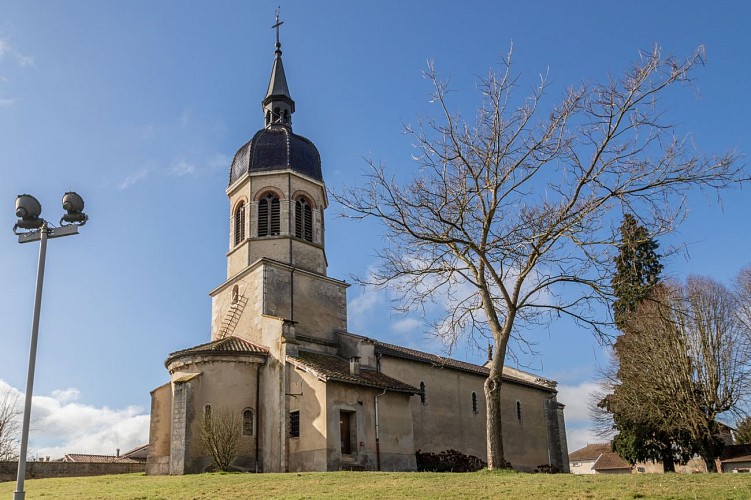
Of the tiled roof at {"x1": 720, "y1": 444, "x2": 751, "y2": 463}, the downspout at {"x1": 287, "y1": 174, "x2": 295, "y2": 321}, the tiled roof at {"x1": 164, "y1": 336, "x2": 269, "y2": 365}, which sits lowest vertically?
the tiled roof at {"x1": 720, "y1": 444, "x2": 751, "y2": 463}

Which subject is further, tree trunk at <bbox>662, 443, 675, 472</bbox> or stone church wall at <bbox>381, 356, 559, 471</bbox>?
tree trunk at <bbox>662, 443, 675, 472</bbox>

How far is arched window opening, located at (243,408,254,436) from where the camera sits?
25.8 m

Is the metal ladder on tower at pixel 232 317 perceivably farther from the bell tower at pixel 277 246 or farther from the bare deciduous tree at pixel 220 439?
the bare deciduous tree at pixel 220 439

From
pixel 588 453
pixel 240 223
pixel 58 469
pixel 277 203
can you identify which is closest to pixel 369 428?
pixel 277 203

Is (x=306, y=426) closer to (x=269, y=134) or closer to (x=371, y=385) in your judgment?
(x=371, y=385)

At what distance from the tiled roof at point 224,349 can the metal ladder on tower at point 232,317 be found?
1618 mm

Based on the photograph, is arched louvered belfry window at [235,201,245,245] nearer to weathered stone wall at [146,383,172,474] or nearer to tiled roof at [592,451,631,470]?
weathered stone wall at [146,383,172,474]

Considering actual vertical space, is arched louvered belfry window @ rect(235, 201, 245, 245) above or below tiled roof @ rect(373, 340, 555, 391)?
above

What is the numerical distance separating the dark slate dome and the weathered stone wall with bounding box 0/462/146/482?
14290 mm

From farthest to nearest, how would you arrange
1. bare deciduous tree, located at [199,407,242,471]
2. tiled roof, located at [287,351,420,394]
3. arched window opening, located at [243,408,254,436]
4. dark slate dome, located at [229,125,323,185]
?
dark slate dome, located at [229,125,323,185]
arched window opening, located at [243,408,254,436]
tiled roof, located at [287,351,420,394]
bare deciduous tree, located at [199,407,242,471]

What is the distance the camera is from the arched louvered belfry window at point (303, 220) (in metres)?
30.7

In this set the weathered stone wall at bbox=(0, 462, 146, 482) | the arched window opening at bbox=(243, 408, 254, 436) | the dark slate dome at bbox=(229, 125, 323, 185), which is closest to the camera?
the arched window opening at bbox=(243, 408, 254, 436)

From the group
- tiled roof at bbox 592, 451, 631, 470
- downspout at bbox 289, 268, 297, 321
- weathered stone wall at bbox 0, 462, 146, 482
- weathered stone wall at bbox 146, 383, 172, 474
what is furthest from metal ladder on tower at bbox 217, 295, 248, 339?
tiled roof at bbox 592, 451, 631, 470

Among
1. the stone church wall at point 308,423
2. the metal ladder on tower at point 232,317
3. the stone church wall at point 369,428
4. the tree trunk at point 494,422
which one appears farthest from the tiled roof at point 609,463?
the tree trunk at point 494,422
